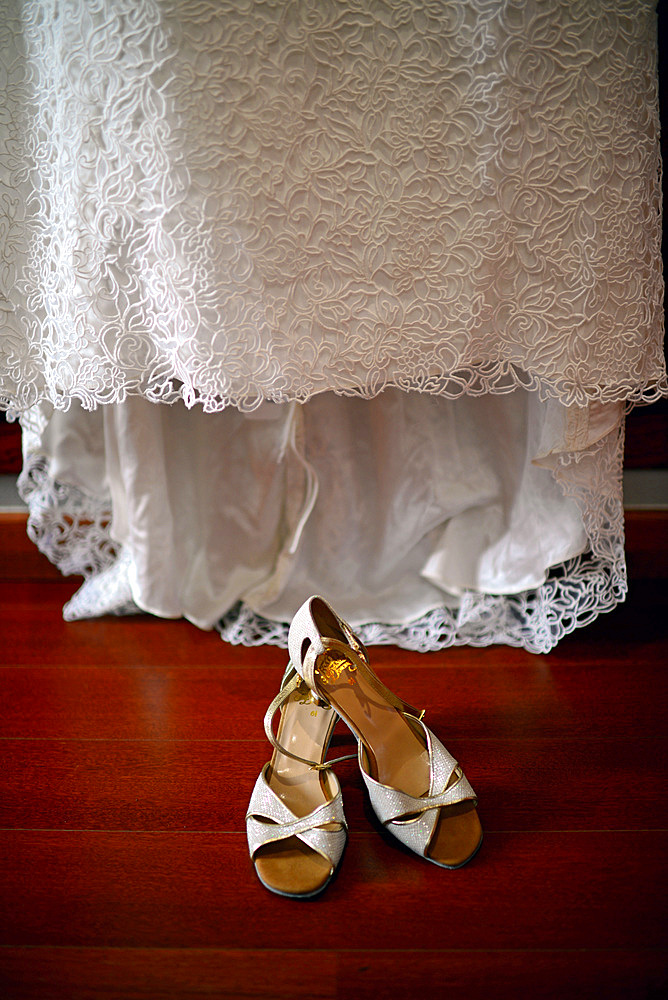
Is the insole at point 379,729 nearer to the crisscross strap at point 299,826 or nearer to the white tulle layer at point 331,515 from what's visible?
the crisscross strap at point 299,826

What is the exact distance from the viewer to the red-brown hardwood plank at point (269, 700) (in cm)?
82

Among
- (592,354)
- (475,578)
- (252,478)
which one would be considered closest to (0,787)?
(252,478)

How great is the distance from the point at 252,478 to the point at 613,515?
0.51 metres

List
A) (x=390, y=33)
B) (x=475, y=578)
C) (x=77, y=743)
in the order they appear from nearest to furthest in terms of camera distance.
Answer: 1. (x=390, y=33)
2. (x=77, y=743)
3. (x=475, y=578)

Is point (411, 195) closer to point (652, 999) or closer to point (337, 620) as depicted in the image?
point (337, 620)

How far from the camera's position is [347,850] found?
2.13ft

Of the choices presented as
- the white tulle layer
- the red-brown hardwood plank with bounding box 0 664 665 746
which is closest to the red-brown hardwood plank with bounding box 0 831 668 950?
the red-brown hardwood plank with bounding box 0 664 665 746

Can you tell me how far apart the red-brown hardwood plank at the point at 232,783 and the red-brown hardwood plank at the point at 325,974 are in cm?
14

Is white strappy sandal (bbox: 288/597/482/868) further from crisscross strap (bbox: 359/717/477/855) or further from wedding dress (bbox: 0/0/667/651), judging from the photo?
wedding dress (bbox: 0/0/667/651)

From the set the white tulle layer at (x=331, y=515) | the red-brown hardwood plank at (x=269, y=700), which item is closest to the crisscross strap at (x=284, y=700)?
the red-brown hardwood plank at (x=269, y=700)

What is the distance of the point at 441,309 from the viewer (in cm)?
75

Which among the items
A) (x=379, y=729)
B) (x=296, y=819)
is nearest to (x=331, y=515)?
(x=379, y=729)

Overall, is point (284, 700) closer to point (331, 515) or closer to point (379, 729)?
point (379, 729)

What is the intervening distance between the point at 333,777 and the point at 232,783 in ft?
0.39
